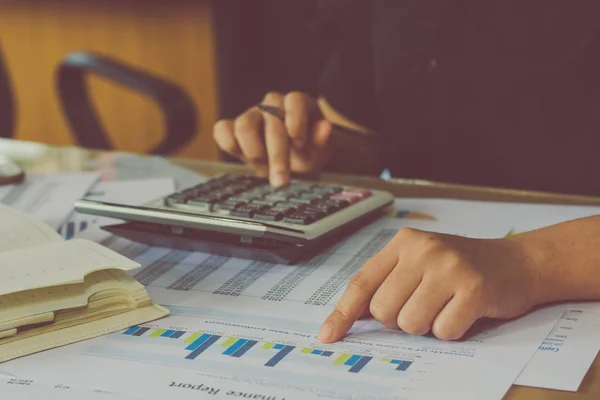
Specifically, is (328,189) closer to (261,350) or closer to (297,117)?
(297,117)

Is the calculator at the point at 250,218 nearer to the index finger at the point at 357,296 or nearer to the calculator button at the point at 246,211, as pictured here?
the calculator button at the point at 246,211

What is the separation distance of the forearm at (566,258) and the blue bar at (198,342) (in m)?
0.23

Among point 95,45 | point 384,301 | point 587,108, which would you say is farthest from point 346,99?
point 95,45

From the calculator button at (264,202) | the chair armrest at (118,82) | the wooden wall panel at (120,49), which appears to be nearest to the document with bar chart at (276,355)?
the calculator button at (264,202)

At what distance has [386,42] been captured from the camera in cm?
129

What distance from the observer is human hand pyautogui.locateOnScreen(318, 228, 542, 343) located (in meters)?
0.56

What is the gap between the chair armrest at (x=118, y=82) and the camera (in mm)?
1355

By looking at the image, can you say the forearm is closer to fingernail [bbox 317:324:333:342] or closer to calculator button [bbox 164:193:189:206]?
fingernail [bbox 317:324:333:342]

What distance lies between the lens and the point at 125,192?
0.96 metres

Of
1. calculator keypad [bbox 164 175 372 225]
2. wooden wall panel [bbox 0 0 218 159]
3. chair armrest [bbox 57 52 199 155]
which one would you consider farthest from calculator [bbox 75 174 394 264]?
wooden wall panel [bbox 0 0 218 159]

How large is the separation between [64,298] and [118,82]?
33.8 inches

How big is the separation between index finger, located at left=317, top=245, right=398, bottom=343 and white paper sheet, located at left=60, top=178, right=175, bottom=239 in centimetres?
35

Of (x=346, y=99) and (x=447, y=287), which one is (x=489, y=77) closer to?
(x=346, y=99)

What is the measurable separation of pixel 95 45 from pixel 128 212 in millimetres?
2316
